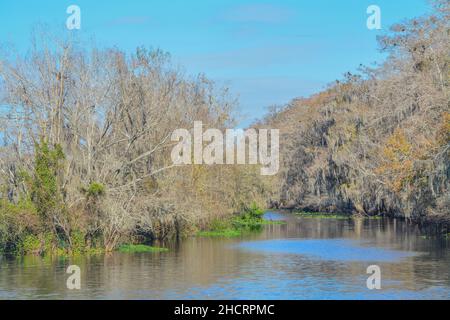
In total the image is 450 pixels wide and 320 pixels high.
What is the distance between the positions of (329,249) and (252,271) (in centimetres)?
835

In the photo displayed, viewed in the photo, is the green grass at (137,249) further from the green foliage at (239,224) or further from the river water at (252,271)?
the green foliage at (239,224)

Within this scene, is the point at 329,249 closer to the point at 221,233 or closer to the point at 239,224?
the point at 221,233

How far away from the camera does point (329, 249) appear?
32.0 metres

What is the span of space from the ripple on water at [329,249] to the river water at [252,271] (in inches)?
1.5

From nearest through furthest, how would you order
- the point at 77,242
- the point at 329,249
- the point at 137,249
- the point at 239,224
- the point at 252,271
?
1. the point at 252,271
2. the point at 77,242
3. the point at 137,249
4. the point at 329,249
5. the point at 239,224

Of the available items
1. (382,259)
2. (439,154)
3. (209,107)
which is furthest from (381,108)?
(382,259)

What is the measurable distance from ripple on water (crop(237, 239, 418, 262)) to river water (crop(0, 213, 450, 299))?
1.5 inches

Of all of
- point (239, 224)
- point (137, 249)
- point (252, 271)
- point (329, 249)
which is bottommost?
point (252, 271)

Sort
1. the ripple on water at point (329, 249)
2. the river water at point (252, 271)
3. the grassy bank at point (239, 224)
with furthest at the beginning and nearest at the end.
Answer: the grassy bank at point (239, 224) < the ripple on water at point (329, 249) < the river water at point (252, 271)

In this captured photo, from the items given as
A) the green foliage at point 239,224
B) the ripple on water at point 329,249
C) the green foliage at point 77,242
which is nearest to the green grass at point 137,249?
the green foliage at point 77,242

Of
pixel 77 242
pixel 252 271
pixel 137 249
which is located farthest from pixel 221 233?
pixel 252 271

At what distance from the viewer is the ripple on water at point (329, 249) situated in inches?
1115

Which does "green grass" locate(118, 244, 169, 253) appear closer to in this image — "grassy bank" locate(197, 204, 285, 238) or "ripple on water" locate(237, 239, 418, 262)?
"ripple on water" locate(237, 239, 418, 262)

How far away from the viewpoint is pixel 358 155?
56.6 metres
